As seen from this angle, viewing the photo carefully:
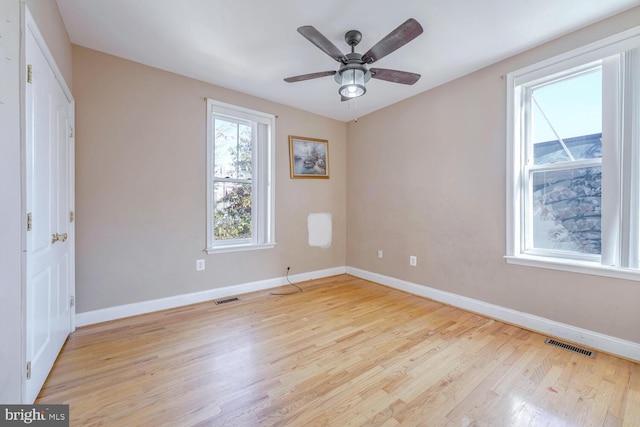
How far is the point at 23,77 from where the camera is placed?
1334 mm

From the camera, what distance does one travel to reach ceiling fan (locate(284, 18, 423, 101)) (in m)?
1.78

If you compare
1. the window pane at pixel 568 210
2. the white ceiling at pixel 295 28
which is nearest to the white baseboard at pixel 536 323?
the window pane at pixel 568 210

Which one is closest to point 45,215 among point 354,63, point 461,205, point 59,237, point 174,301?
point 59,237

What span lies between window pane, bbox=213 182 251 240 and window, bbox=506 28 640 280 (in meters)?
3.06

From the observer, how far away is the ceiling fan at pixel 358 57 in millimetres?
1777

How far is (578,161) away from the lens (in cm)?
231

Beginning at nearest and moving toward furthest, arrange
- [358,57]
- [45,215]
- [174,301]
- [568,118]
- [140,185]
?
[45,215]
[358,57]
[568,118]
[140,185]
[174,301]

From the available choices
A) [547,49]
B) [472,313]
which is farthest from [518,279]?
[547,49]

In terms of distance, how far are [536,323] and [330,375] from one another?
2.03 m

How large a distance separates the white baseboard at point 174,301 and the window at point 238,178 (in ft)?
1.66

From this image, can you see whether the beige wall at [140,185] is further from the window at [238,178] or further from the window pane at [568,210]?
the window pane at [568,210]

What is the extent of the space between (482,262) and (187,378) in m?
2.91

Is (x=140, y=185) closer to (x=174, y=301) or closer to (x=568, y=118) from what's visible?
(x=174, y=301)

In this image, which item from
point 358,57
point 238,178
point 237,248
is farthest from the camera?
point 238,178
